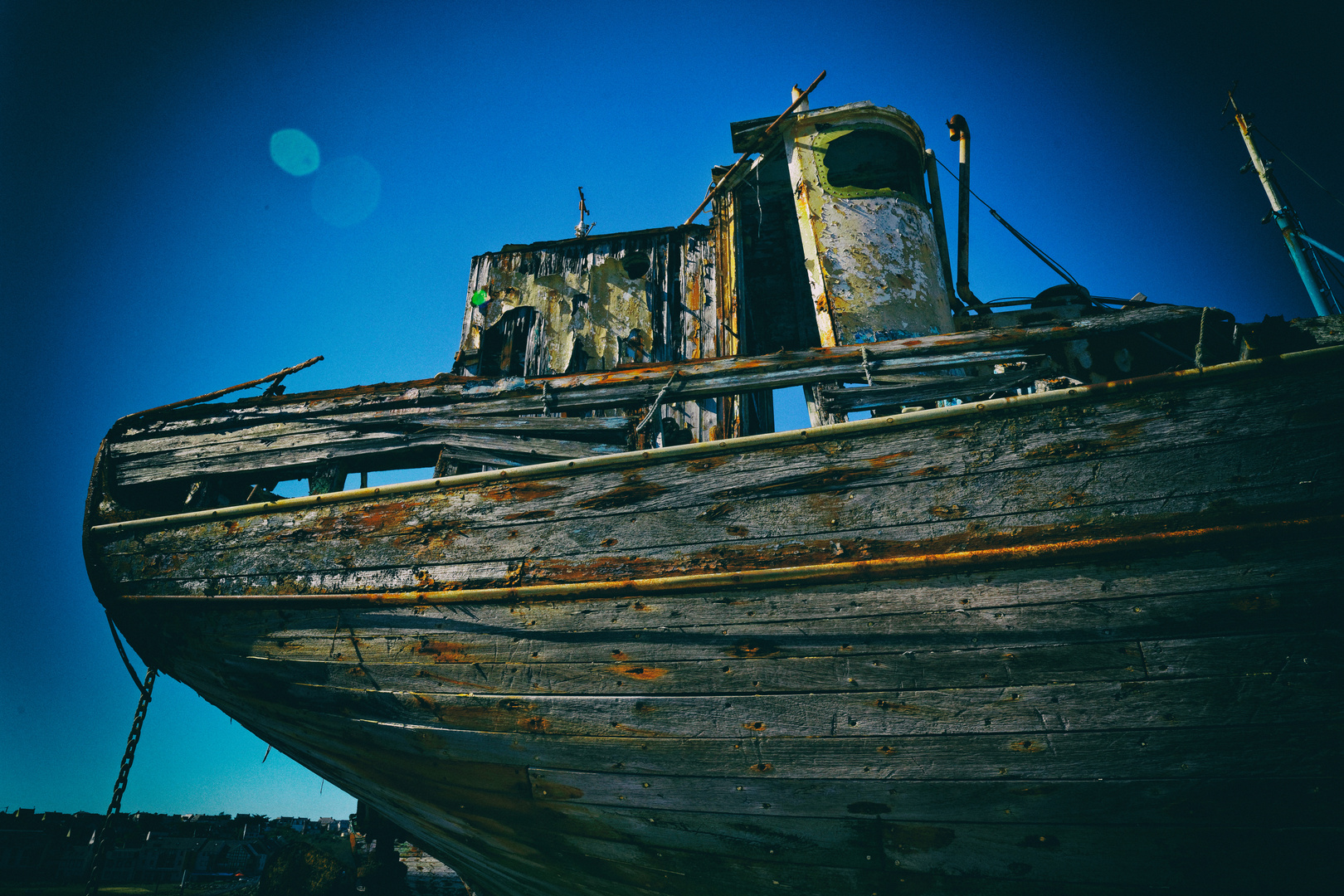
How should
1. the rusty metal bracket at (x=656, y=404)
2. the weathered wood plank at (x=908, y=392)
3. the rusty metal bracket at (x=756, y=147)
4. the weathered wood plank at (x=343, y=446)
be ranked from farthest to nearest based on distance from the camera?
1. the rusty metal bracket at (x=756, y=147)
2. the weathered wood plank at (x=343, y=446)
3. the rusty metal bracket at (x=656, y=404)
4. the weathered wood plank at (x=908, y=392)

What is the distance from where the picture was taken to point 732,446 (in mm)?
2375

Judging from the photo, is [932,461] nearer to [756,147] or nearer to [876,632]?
[876,632]

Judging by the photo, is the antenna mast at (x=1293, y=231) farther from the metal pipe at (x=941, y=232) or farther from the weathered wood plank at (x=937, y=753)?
the weathered wood plank at (x=937, y=753)

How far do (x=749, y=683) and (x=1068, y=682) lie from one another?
3.69ft

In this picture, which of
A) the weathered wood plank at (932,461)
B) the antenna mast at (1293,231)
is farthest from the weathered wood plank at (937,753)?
the antenna mast at (1293,231)

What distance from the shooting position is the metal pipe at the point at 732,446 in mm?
→ 1985

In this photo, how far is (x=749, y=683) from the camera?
2.18 metres

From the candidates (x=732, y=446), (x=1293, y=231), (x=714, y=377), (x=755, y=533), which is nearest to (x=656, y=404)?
(x=714, y=377)

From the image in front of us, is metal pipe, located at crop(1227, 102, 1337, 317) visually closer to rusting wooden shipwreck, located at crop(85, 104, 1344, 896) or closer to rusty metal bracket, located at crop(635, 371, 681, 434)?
rusting wooden shipwreck, located at crop(85, 104, 1344, 896)

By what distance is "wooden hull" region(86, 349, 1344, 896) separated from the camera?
6.06ft

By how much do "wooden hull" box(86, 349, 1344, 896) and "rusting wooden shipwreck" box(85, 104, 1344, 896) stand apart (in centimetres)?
1

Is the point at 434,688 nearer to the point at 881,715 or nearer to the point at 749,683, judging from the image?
the point at 749,683

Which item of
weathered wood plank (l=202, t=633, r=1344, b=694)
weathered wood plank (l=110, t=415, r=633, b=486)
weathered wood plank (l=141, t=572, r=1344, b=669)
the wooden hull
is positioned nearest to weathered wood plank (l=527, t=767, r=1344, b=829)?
the wooden hull

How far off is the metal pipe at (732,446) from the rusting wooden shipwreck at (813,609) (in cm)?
2
